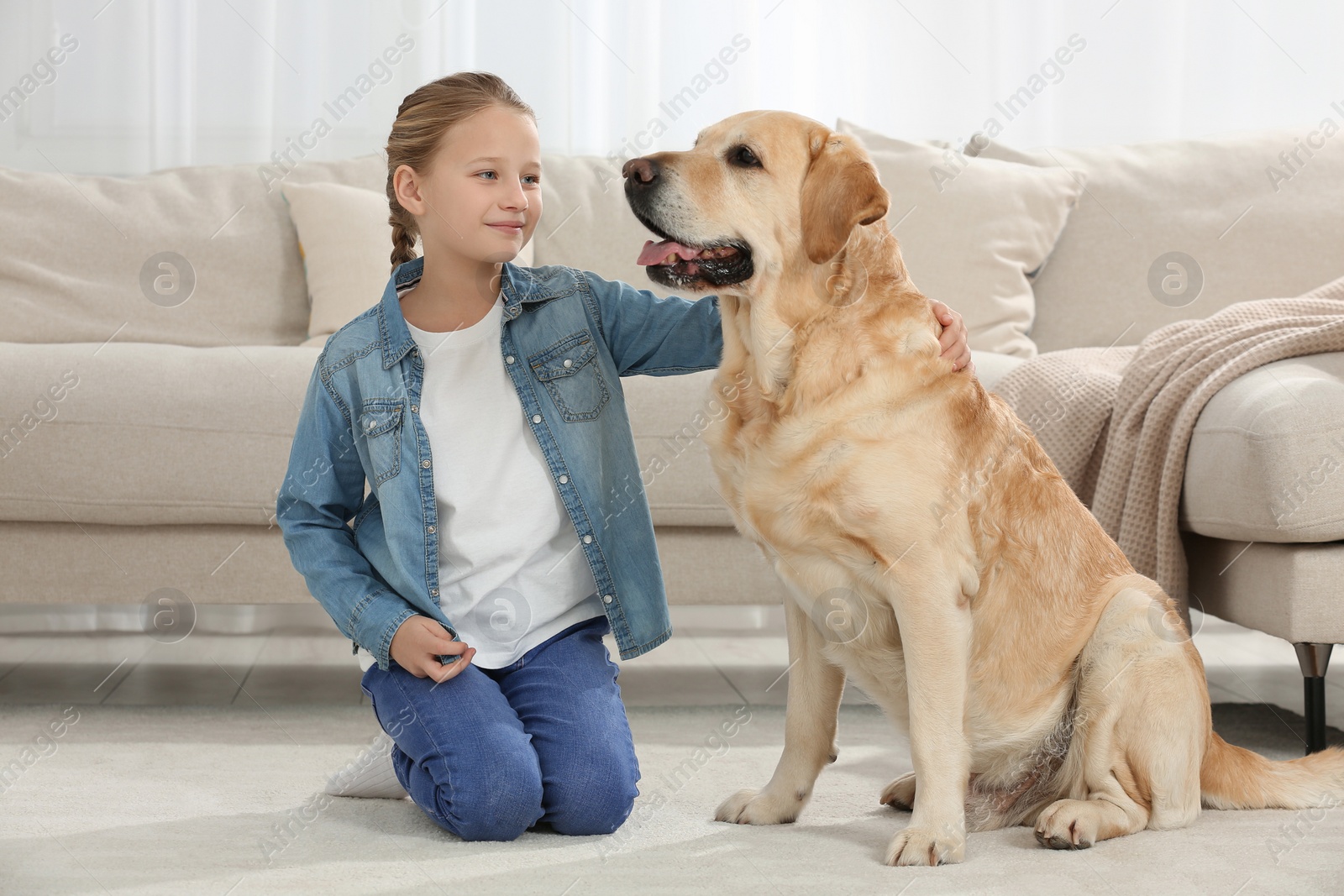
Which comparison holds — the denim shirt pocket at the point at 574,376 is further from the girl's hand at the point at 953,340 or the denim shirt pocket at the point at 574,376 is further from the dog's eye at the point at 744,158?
the girl's hand at the point at 953,340

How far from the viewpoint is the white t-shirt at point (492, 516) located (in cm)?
153

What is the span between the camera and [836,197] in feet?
4.39

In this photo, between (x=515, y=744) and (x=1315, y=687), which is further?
(x=1315, y=687)

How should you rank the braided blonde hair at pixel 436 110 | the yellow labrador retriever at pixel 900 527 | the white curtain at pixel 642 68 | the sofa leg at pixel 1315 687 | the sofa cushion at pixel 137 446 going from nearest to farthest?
1. the yellow labrador retriever at pixel 900 527
2. the braided blonde hair at pixel 436 110
3. the sofa leg at pixel 1315 687
4. the sofa cushion at pixel 137 446
5. the white curtain at pixel 642 68

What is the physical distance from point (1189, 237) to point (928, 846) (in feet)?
6.78

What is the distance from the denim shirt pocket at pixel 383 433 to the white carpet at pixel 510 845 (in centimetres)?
45

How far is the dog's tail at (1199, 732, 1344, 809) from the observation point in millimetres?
1487

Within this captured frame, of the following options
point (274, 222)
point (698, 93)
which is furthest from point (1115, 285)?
point (274, 222)

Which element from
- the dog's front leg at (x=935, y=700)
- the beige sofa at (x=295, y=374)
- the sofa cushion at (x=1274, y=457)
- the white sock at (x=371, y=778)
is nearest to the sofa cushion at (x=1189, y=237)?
the beige sofa at (x=295, y=374)

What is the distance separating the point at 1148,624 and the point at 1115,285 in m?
1.61

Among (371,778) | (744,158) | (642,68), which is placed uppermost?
(642,68)

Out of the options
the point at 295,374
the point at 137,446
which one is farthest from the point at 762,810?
the point at 137,446

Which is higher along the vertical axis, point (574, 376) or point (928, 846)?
point (574, 376)

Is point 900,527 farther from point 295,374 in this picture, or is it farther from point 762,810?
point 295,374
